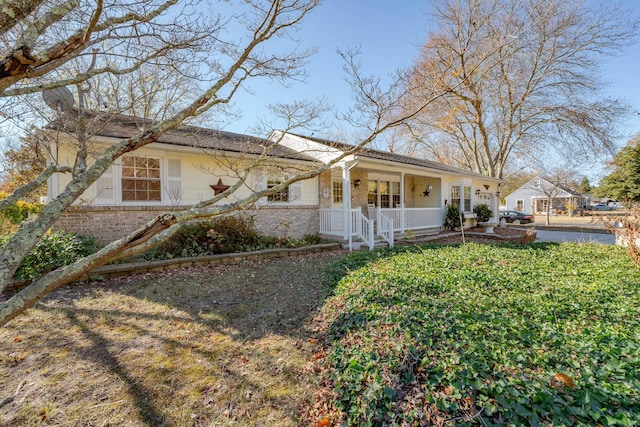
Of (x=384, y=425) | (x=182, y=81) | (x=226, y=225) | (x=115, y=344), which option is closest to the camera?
(x=384, y=425)

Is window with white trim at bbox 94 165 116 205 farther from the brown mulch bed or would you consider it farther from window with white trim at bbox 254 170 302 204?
the brown mulch bed

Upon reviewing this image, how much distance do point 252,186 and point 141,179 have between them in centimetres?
321

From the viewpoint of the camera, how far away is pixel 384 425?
6.98ft

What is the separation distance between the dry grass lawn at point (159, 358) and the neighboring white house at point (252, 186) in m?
1.71

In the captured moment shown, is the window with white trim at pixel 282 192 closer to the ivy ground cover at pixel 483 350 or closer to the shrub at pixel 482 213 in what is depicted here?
the ivy ground cover at pixel 483 350

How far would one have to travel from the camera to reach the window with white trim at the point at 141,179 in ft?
25.0

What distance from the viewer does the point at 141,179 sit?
25.7 ft

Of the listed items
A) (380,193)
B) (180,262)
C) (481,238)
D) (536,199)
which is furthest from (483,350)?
(536,199)

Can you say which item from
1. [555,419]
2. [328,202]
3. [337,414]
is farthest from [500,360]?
[328,202]

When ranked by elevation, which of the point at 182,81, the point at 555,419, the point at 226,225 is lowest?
the point at 555,419

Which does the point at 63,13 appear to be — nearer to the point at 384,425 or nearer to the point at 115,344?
the point at 115,344

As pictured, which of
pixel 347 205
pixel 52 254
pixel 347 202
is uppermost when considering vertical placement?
pixel 347 202

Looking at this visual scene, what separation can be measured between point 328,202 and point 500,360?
9399 millimetres

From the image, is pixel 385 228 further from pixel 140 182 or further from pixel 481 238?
pixel 140 182
